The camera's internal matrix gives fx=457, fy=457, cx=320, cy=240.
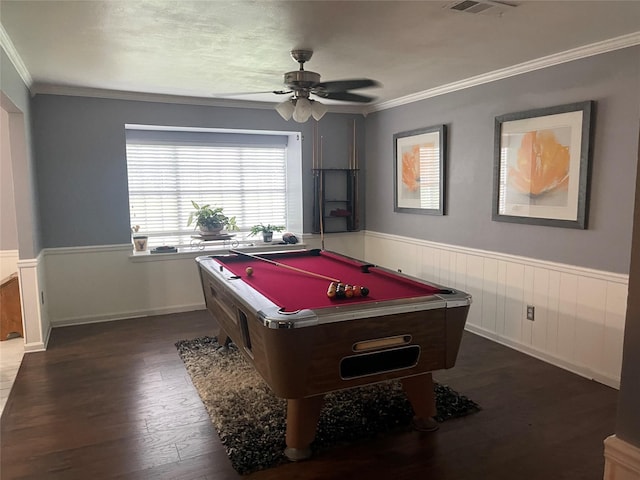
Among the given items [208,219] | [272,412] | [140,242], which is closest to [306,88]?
[272,412]

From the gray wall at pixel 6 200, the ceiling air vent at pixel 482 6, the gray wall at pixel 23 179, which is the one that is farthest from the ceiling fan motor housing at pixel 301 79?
the gray wall at pixel 6 200

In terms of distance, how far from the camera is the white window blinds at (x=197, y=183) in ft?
17.7

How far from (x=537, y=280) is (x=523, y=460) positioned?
1736 mm

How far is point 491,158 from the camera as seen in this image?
13.4 ft

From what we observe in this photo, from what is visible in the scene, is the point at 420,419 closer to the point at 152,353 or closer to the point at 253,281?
the point at 253,281

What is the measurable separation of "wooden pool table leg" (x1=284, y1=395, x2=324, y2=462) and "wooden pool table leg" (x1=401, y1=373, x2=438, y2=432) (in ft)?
1.93

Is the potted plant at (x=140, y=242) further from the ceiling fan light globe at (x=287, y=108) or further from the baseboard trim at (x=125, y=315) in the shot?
the ceiling fan light globe at (x=287, y=108)

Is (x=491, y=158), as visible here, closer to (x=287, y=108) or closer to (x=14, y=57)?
(x=287, y=108)

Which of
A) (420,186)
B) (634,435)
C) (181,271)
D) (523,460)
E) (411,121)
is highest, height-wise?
(411,121)

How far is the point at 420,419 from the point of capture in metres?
2.69

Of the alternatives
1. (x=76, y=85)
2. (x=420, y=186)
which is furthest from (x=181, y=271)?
(x=420, y=186)

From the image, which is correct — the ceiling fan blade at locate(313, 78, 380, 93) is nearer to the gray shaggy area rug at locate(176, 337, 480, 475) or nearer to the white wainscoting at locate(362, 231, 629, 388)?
the white wainscoting at locate(362, 231, 629, 388)

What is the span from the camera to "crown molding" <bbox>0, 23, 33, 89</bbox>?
2.90 metres

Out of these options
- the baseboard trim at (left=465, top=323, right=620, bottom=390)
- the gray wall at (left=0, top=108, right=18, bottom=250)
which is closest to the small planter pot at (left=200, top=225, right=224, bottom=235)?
the gray wall at (left=0, top=108, right=18, bottom=250)
